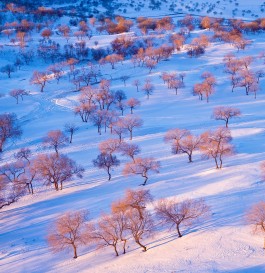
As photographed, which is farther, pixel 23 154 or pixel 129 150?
pixel 23 154

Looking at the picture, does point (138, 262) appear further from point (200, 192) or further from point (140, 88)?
point (140, 88)

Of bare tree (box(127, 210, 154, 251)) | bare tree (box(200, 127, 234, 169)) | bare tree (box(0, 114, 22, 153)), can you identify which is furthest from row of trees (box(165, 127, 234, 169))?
bare tree (box(0, 114, 22, 153))

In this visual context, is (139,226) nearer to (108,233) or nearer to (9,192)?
(108,233)

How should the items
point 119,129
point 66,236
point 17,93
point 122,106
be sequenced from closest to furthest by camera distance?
point 66,236
point 119,129
point 122,106
point 17,93

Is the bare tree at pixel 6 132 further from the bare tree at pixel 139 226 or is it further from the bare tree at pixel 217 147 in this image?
the bare tree at pixel 139 226

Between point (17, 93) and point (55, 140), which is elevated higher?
point (55, 140)

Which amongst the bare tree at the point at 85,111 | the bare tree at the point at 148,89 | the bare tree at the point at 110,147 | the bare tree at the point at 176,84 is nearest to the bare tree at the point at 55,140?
the bare tree at the point at 110,147

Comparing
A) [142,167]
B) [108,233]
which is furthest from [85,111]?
[108,233]

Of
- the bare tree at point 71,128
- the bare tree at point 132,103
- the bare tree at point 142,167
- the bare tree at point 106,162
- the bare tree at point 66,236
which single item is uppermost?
the bare tree at point 66,236
